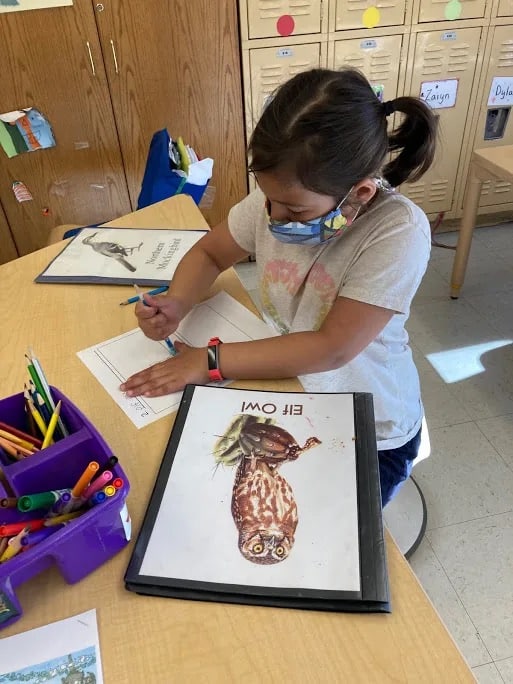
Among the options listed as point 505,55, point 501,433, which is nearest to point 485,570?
point 501,433

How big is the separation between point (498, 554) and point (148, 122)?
1.97 meters

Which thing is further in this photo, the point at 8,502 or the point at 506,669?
the point at 506,669

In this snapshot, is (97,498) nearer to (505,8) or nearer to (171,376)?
(171,376)

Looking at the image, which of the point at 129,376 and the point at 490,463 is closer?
the point at 129,376

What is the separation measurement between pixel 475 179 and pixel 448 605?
1.54 metres

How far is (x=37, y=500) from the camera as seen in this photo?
548mm

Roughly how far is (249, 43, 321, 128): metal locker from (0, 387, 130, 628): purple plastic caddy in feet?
6.08

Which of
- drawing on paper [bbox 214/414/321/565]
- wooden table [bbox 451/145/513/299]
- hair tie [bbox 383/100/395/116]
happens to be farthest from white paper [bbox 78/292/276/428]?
wooden table [bbox 451/145/513/299]

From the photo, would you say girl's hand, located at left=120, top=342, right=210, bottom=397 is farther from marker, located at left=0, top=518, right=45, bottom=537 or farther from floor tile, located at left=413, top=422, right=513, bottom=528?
floor tile, located at left=413, top=422, right=513, bottom=528

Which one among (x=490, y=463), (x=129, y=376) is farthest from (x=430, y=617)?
(x=490, y=463)

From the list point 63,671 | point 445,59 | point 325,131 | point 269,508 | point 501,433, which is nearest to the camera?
point 63,671

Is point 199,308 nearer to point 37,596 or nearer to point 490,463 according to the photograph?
point 37,596

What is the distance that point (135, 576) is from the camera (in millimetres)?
570

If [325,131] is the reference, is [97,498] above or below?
below
